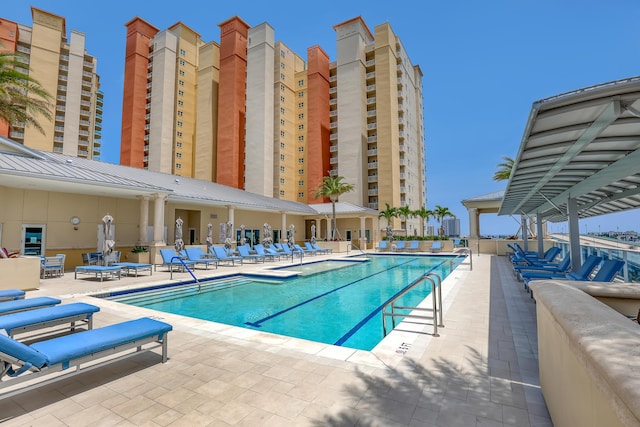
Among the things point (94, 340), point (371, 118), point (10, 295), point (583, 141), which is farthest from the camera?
point (371, 118)

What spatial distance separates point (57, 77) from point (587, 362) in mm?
66726

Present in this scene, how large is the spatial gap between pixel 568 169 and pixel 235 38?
182 feet

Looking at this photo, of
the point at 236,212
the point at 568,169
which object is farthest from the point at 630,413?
the point at 236,212

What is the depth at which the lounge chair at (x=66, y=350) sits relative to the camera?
9.25ft

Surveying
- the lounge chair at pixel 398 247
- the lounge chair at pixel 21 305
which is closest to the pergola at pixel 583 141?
the lounge chair at pixel 21 305

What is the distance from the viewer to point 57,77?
159ft

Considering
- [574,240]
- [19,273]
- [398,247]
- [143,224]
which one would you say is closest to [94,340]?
[19,273]

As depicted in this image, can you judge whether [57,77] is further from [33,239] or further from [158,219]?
[158,219]

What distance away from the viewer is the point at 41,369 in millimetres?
2947

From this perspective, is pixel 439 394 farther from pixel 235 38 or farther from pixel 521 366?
pixel 235 38

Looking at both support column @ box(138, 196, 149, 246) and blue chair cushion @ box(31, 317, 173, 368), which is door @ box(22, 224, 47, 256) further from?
blue chair cushion @ box(31, 317, 173, 368)

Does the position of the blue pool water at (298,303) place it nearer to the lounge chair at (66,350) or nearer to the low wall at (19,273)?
the low wall at (19,273)

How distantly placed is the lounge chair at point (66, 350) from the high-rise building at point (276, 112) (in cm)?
3984

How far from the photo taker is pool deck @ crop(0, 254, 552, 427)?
2.76 m
